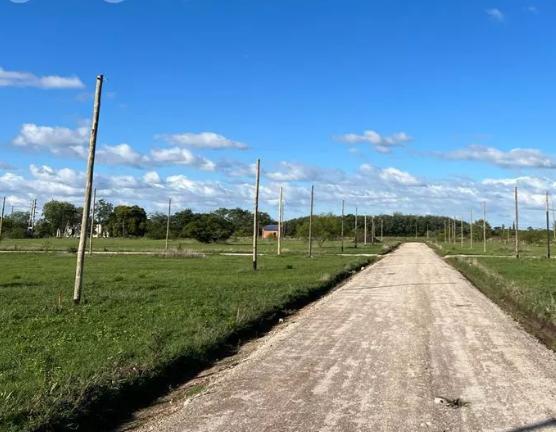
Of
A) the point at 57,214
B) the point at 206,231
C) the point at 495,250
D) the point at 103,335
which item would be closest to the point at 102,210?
the point at 57,214

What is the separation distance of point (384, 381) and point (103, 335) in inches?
229

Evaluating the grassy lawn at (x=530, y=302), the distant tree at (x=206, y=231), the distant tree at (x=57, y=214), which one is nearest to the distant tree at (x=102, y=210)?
the distant tree at (x=57, y=214)

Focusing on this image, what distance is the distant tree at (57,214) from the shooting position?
167 m

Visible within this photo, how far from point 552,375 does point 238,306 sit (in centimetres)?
905

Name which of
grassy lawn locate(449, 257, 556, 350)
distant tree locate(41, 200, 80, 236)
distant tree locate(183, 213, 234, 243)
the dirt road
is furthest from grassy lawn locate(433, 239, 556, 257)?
distant tree locate(41, 200, 80, 236)

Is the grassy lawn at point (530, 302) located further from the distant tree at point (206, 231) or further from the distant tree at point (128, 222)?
the distant tree at point (128, 222)

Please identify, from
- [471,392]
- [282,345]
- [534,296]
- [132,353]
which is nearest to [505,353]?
[471,392]

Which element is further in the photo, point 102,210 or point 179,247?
point 102,210

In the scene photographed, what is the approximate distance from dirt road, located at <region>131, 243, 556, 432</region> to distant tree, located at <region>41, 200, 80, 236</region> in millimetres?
164926

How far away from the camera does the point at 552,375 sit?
884 centimetres

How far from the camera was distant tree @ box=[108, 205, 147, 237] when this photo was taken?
529ft

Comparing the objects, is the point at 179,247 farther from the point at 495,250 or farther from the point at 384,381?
the point at 384,381

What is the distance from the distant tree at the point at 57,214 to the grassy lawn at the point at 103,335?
508 feet

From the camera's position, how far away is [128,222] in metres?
161
